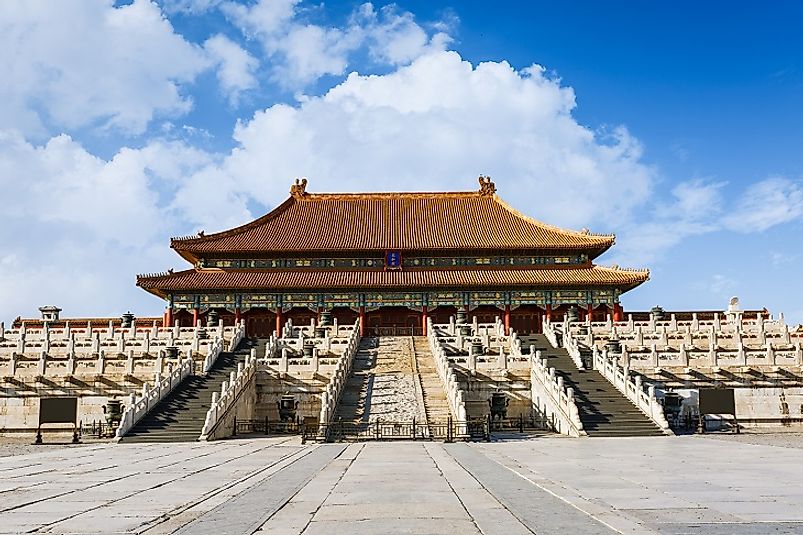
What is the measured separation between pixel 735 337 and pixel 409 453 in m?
22.9

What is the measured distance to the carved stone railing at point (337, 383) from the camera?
2486 centimetres

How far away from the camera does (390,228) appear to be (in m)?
60.6

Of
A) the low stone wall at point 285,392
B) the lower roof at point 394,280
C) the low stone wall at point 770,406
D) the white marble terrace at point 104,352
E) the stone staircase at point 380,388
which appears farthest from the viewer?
the lower roof at point 394,280

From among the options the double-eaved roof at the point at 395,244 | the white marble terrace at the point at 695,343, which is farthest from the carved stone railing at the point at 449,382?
the double-eaved roof at the point at 395,244

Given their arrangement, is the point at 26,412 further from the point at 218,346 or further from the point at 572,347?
the point at 572,347

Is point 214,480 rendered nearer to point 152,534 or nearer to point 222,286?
point 152,534

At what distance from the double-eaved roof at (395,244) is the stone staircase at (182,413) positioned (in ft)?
74.7

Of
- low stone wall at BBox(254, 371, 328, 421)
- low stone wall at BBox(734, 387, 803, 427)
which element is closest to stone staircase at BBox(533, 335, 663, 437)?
low stone wall at BBox(734, 387, 803, 427)

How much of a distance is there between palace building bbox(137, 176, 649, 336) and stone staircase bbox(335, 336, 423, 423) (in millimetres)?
11839

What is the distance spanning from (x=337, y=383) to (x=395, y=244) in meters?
29.9

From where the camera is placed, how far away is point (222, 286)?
5253 cm

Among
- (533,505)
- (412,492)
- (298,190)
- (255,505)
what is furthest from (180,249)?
(533,505)

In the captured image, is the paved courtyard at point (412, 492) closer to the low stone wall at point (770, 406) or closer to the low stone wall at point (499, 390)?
the low stone wall at point (499, 390)

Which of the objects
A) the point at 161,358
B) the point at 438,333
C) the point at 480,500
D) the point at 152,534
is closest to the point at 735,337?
the point at 438,333
